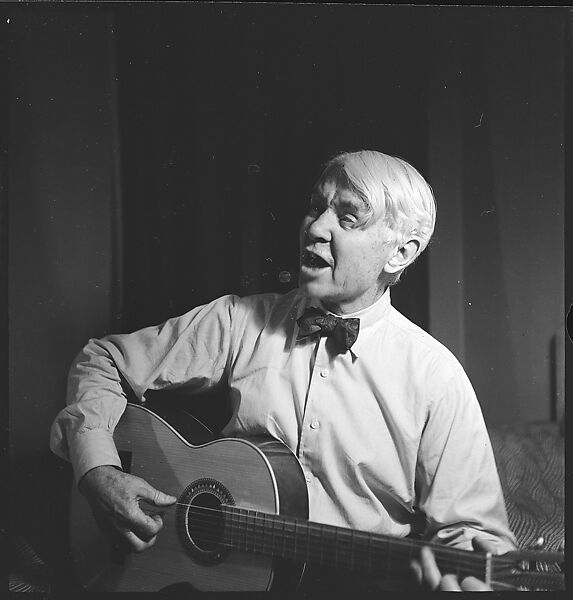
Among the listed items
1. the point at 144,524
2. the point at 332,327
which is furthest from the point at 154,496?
the point at 332,327

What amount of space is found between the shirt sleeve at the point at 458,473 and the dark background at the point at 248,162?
5cm

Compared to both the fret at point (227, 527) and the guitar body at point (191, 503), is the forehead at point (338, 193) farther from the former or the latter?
the fret at point (227, 527)

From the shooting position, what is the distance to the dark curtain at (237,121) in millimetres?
1868

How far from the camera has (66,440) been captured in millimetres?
1902

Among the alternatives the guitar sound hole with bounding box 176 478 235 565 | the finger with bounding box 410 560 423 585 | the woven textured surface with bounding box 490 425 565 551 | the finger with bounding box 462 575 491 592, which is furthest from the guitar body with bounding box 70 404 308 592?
the woven textured surface with bounding box 490 425 565 551

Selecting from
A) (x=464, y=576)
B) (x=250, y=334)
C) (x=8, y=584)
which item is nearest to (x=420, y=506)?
(x=464, y=576)

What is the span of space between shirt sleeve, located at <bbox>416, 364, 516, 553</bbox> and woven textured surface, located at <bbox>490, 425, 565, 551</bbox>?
0.03 metres

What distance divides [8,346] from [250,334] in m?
0.53

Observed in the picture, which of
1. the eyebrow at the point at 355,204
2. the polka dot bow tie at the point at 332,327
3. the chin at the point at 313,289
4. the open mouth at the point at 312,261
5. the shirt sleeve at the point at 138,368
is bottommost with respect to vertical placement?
the shirt sleeve at the point at 138,368

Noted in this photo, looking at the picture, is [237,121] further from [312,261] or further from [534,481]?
[534,481]

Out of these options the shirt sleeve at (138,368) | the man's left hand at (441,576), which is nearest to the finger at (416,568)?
the man's left hand at (441,576)

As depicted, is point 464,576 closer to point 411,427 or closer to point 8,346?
point 411,427

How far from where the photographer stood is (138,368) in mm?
1878

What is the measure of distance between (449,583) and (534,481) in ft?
0.97
